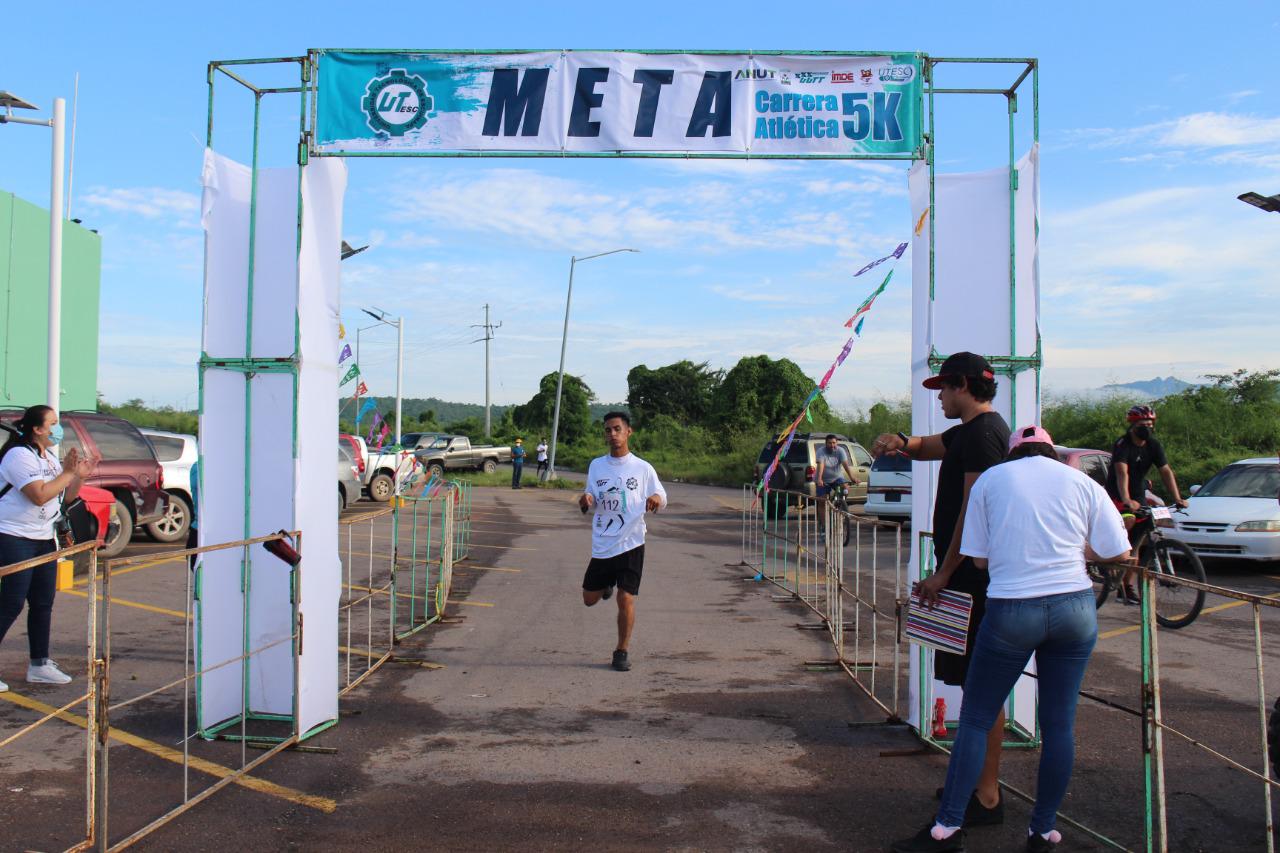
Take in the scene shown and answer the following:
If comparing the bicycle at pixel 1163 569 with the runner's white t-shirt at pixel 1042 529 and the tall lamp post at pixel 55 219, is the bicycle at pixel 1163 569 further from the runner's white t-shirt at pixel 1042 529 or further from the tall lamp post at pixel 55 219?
the tall lamp post at pixel 55 219

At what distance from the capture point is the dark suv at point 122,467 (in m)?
13.2

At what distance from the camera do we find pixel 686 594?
1173 cm

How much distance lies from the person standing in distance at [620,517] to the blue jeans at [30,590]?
371 cm

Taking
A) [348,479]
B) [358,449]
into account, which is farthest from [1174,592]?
[358,449]

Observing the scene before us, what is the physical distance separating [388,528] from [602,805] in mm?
15957

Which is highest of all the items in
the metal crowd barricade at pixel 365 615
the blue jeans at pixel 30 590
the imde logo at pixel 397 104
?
the imde logo at pixel 397 104

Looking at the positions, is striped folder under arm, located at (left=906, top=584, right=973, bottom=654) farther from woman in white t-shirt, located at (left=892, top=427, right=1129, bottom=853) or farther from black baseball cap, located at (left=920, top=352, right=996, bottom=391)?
black baseball cap, located at (left=920, top=352, right=996, bottom=391)

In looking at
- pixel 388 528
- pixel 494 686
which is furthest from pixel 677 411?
pixel 494 686

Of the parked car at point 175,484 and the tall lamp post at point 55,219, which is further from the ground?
→ the tall lamp post at point 55,219

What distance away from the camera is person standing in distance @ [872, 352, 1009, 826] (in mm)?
4668

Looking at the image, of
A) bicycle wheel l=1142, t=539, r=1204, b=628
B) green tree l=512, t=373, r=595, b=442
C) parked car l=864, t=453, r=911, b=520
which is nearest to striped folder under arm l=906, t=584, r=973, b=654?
bicycle wheel l=1142, t=539, r=1204, b=628

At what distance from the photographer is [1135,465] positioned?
10.5m

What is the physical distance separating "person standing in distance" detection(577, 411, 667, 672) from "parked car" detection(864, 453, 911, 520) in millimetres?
10963

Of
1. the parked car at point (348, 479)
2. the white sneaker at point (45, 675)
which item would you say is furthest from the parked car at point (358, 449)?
the white sneaker at point (45, 675)
